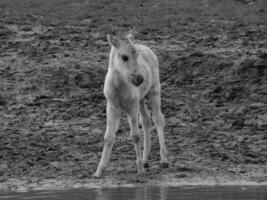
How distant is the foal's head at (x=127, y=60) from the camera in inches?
453

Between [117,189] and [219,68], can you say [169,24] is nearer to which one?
[219,68]

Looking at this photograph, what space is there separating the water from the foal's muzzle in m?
1.28

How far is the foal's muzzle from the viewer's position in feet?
37.6

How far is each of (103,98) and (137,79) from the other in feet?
14.1

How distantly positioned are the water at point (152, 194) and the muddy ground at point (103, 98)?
1.52 ft

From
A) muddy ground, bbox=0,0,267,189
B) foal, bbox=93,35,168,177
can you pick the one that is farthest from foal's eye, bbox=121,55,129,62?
muddy ground, bbox=0,0,267,189

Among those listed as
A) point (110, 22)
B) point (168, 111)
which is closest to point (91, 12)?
point (110, 22)

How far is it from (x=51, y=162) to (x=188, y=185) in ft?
7.07

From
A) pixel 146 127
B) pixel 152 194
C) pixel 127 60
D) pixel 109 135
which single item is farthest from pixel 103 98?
pixel 152 194

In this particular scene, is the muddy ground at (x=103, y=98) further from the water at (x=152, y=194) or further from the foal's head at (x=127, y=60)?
the foal's head at (x=127, y=60)

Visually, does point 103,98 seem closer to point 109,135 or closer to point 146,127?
point 146,127

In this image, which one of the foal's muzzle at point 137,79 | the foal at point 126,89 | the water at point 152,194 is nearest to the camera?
the water at point 152,194

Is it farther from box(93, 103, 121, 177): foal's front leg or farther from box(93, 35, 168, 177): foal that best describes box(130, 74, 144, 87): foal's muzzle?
box(93, 103, 121, 177): foal's front leg

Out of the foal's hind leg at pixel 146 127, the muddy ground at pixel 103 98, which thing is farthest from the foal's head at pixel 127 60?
the foal's hind leg at pixel 146 127
